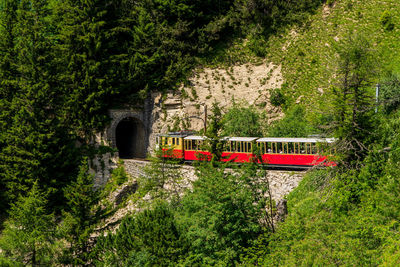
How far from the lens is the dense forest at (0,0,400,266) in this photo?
2044cm

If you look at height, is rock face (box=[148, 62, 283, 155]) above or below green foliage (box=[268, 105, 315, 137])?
above

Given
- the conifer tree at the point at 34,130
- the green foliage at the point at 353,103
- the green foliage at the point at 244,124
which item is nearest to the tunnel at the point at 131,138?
the conifer tree at the point at 34,130

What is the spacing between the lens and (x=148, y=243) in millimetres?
23125

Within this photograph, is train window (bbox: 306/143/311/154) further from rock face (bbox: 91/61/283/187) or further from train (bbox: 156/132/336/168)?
rock face (bbox: 91/61/283/187)

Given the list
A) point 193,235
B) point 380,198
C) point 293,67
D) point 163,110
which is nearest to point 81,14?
point 163,110

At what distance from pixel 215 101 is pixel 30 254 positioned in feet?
70.6

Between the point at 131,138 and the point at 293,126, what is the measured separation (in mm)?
20584

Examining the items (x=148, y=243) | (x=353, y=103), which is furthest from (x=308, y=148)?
(x=148, y=243)

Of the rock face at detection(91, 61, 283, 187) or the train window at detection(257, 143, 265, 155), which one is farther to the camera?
the rock face at detection(91, 61, 283, 187)

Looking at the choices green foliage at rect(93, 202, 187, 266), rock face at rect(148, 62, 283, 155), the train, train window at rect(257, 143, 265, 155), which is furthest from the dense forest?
train window at rect(257, 143, 265, 155)

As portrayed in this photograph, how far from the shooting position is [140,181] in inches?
1390

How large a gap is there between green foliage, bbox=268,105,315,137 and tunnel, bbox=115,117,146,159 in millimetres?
15355

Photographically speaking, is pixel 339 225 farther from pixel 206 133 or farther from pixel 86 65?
pixel 86 65

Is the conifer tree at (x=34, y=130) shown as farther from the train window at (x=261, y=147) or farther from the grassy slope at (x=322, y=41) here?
the grassy slope at (x=322, y=41)
